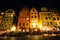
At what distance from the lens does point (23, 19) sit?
36.8 m

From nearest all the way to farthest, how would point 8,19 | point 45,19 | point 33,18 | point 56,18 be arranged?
point 45,19, point 56,18, point 8,19, point 33,18

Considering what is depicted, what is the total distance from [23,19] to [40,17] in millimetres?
4962

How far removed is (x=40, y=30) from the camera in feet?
111

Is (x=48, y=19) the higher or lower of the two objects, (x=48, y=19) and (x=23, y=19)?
the lower

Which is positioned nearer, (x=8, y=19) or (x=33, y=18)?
(x=8, y=19)

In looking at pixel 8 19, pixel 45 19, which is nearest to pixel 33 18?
pixel 45 19

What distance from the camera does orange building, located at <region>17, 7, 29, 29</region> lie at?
35.7 meters

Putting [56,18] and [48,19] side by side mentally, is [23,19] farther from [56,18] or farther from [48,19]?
[56,18]

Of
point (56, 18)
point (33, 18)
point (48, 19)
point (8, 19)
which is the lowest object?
point (48, 19)

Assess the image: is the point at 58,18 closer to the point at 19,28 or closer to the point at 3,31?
the point at 19,28

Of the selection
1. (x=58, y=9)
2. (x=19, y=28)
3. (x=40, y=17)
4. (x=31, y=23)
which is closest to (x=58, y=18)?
(x=58, y=9)

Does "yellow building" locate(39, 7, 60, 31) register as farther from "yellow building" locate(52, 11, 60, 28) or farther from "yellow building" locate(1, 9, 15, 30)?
"yellow building" locate(1, 9, 15, 30)

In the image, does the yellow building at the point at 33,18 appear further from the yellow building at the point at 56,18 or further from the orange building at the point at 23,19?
the yellow building at the point at 56,18

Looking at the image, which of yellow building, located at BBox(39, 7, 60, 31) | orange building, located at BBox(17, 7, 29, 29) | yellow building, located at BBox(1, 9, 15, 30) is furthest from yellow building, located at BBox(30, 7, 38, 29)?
yellow building, located at BBox(1, 9, 15, 30)
